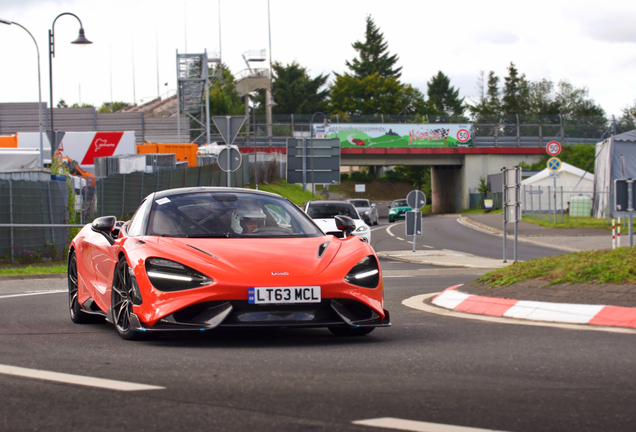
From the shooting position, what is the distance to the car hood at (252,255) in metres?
5.70

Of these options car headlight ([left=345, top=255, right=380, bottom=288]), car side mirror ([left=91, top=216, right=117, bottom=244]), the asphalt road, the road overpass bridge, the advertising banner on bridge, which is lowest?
the asphalt road

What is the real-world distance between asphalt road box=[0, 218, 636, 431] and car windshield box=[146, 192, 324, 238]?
873mm

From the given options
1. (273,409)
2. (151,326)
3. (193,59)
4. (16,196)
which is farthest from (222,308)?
(193,59)

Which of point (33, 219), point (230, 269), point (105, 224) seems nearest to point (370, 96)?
point (33, 219)

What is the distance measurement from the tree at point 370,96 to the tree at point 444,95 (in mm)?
32334

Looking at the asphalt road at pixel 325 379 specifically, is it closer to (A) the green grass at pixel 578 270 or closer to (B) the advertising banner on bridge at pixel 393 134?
(A) the green grass at pixel 578 270

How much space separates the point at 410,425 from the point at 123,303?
3410 mm

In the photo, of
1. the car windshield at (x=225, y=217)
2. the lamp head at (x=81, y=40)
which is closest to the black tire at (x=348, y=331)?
the car windshield at (x=225, y=217)

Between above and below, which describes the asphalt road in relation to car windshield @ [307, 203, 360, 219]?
below

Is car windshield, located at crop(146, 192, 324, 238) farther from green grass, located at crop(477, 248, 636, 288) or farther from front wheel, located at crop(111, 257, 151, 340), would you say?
green grass, located at crop(477, 248, 636, 288)

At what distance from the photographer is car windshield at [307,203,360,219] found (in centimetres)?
2350

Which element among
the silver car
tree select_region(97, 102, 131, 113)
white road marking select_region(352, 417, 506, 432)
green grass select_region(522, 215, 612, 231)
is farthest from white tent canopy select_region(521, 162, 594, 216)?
tree select_region(97, 102, 131, 113)

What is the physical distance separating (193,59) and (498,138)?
28.1 metres

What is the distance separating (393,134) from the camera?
222 ft
